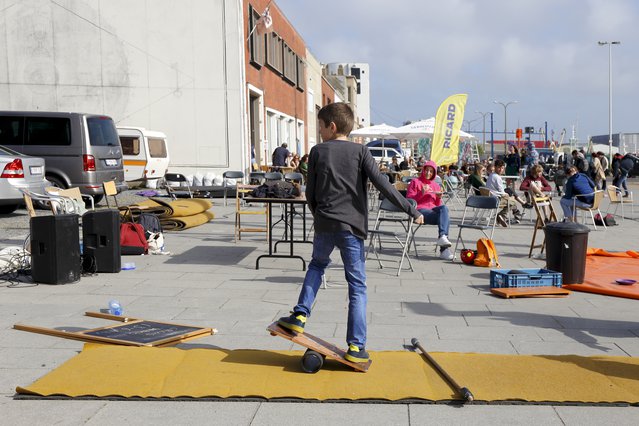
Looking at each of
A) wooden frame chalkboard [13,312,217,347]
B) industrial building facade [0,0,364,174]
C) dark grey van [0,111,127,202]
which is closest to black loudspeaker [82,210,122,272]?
wooden frame chalkboard [13,312,217,347]

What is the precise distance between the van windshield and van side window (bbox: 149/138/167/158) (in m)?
7.04

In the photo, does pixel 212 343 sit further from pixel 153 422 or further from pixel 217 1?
pixel 217 1

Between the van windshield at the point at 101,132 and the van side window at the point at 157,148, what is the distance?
7.04 m

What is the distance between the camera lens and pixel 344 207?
4.77 metres

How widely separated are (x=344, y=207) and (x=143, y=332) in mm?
2061

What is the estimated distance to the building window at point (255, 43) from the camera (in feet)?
90.9

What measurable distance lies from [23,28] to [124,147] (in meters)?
6.26

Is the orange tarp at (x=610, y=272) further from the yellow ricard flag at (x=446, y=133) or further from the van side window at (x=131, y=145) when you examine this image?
the van side window at (x=131, y=145)

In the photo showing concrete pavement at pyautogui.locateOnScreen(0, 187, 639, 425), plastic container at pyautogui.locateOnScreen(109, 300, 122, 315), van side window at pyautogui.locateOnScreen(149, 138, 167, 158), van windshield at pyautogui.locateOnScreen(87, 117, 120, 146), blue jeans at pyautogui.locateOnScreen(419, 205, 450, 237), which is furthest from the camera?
van side window at pyautogui.locateOnScreen(149, 138, 167, 158)

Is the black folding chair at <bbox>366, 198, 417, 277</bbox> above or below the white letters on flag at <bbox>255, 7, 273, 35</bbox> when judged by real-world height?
below

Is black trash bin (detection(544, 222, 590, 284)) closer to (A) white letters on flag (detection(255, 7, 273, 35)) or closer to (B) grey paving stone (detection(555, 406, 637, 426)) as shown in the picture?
(B) grey paving stone (detection(555, 406, 637, 426))

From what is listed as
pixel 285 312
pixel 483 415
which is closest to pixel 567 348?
pixel 483 415

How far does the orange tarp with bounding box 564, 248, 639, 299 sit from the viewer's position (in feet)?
26.0

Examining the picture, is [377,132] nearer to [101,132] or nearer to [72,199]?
[101,132]
